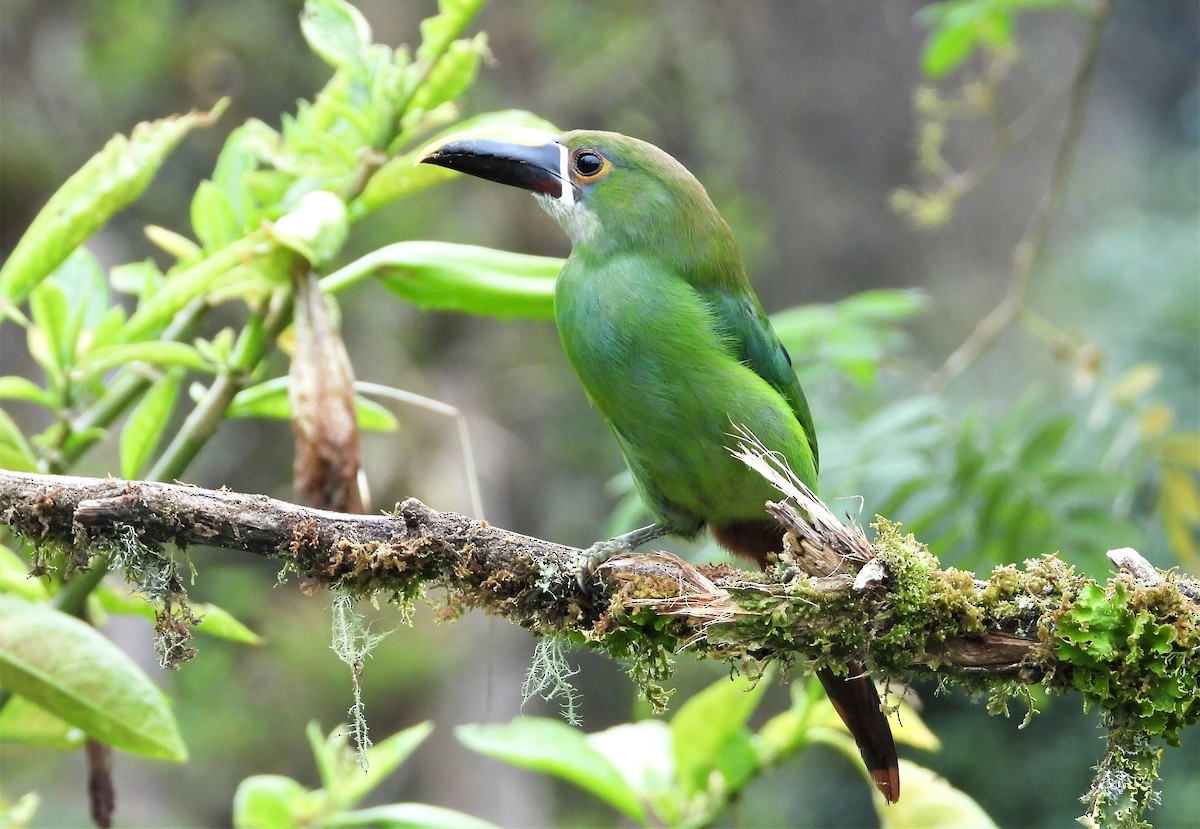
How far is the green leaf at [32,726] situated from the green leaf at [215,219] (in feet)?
2.76

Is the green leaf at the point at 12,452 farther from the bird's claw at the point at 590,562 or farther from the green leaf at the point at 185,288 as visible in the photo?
the bird's claw at the point at 590,562

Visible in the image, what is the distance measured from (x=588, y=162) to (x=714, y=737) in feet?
3.81

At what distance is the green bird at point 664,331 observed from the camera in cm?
211

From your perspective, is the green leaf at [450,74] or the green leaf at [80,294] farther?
the green leaf at [450,74]

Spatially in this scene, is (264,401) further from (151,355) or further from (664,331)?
(664,331)

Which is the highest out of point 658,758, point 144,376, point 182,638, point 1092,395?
point 1092,395

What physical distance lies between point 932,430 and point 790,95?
218 inches

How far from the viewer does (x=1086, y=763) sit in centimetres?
449

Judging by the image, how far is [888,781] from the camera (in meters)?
1.84

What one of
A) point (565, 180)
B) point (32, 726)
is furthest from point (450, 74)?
point (32, 726)

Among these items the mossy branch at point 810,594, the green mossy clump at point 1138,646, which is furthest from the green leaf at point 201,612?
the green mossy clump at point 1138,646

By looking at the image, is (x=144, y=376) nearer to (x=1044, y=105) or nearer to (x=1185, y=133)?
(x=1044, y=105)

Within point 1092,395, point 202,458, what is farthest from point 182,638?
point 202,458

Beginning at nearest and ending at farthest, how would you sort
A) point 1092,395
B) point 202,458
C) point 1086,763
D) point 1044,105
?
point 1044,105
point 1086,763
point 1092,395
point 202,458
